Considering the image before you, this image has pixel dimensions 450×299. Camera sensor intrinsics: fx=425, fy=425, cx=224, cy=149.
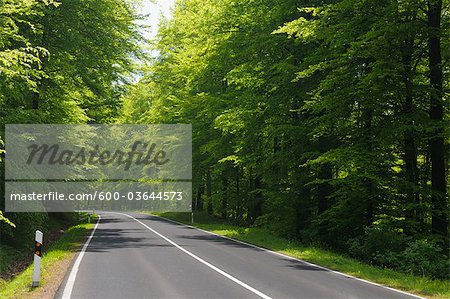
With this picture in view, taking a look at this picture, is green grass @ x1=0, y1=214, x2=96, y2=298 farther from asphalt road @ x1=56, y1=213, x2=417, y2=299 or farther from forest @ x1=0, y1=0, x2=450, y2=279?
forest @ x1=0, y1=0, x2=450, y2=279

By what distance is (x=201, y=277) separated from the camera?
10.6 metres

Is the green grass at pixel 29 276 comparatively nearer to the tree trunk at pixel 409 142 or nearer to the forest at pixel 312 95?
the forest at pixel 312 95

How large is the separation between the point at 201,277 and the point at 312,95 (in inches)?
514

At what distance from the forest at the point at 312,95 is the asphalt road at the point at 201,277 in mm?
3848

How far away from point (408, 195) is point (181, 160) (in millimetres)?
22061

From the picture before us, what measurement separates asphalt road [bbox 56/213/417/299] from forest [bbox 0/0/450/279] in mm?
3848

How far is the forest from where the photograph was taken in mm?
15305

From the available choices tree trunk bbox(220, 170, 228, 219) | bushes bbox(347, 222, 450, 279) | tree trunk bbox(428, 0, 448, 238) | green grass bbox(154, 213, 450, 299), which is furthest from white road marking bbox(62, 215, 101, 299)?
tree trunk bbox(220, 170, 228, 219)

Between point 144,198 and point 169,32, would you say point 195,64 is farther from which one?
point 144,198

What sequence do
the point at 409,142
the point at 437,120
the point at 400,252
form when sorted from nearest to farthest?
the point at 400,252
the point at 437,120
the point at 409,142

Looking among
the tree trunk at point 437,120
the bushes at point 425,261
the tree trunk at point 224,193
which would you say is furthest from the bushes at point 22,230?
the tree trunk at point 224,193

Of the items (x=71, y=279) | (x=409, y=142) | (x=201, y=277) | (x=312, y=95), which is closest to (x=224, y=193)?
(x=312, y=95)

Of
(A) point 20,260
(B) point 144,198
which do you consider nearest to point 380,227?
(A) point 20,260

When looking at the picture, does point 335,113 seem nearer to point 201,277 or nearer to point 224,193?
point 201,277
